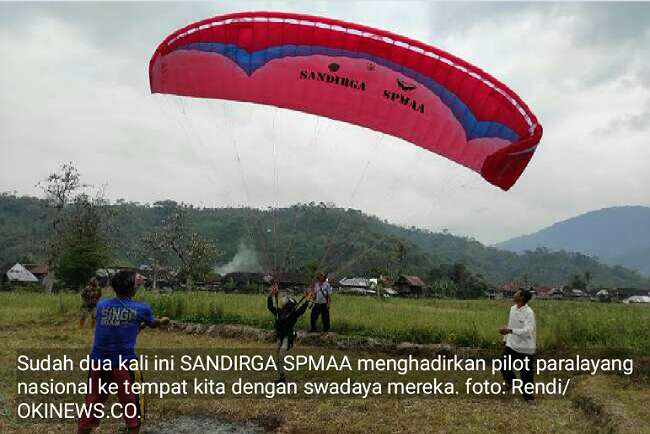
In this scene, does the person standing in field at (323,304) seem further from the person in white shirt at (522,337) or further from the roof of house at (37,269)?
the roof of house at (37,269)

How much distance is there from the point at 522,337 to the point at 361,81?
17.5 feet

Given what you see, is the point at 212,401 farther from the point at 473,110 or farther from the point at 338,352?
the point at 473,110

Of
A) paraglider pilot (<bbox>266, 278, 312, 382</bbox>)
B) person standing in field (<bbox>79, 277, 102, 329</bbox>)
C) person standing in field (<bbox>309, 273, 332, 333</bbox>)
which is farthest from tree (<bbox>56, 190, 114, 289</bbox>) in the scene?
paraglider pilot (<bbox>266, 278, 312, 382</bbox>)

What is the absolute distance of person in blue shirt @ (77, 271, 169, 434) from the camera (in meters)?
5.48

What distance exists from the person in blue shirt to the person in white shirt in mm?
5992

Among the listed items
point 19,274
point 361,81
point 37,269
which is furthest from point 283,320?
point 37,269

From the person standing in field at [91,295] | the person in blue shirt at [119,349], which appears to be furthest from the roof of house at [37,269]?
the person in blue shirt at [119,349]

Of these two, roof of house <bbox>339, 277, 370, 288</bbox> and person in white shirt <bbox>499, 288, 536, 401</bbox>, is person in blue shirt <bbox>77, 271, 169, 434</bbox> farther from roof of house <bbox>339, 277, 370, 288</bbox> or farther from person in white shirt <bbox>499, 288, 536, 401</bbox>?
roof of house <bbox>339, 277, 370, 288</bbox>

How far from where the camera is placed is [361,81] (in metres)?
9.79

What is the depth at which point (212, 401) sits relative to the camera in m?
8.45

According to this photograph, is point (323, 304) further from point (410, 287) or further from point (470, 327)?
point (410, 287)

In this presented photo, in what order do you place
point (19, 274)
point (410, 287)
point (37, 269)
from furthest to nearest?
point (37, 269) → point (410, 287) → point (19, 274)

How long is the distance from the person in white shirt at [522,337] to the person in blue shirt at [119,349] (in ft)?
19.7

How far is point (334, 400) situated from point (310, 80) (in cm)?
566
